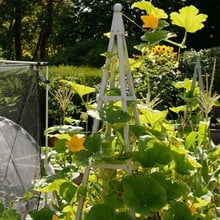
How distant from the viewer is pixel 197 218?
6.51 feet

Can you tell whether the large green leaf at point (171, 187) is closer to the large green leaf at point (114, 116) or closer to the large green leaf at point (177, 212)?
the large green leaf at point (177, 212)

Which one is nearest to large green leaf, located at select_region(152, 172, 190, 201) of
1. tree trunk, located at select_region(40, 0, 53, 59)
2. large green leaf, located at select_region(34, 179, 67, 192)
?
large green leaf, located at select_region(34, 179, 67, 192)

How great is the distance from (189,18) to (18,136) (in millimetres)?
1188

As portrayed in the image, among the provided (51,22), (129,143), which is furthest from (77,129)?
(51,22)

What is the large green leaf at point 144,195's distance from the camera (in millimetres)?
1856

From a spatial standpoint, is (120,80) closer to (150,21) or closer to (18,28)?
(150,21)

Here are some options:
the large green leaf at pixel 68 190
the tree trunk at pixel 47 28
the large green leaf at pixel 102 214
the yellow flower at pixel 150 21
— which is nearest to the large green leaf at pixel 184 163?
the large green leaf at pixel 102 214

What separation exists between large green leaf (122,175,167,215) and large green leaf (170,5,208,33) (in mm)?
619

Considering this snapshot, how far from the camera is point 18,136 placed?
294cm

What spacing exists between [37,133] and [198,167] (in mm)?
1249

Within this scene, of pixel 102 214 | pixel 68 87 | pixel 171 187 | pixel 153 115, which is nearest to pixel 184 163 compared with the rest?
pixel 171 187

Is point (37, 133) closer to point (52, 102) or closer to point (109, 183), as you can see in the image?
point (109, 183)

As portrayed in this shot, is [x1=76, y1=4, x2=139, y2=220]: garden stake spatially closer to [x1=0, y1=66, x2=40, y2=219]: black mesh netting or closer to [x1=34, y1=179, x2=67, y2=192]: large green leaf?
[x1=34, y1=179, x2=67, y2=192]: large green leaf

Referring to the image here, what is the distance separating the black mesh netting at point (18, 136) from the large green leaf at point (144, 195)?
3.55 feet
